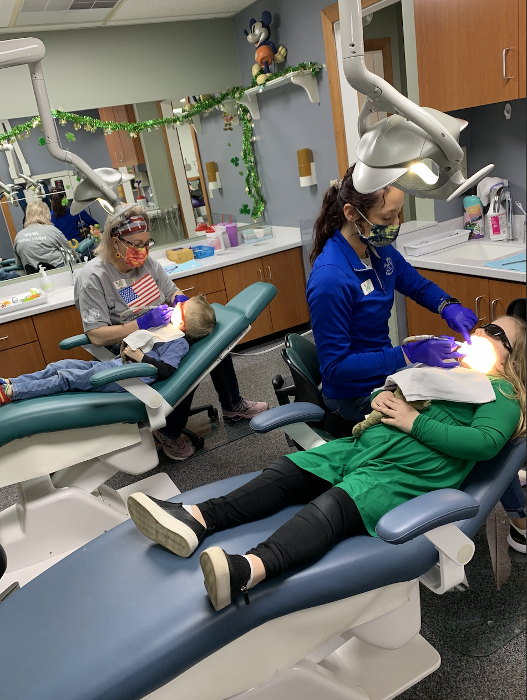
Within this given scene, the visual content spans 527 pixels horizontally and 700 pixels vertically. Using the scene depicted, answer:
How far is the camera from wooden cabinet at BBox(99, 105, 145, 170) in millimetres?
4375

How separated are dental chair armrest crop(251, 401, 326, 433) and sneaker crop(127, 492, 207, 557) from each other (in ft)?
1.19

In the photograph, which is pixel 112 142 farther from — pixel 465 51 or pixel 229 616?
pixel 229 616

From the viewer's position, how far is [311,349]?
221 centimetres

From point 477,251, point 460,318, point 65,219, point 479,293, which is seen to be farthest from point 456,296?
point 65,219

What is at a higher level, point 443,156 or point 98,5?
point 98,5

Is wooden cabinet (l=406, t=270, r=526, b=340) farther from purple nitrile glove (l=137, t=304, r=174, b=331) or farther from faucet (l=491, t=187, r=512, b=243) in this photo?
purple nitrile glove (l=137, t=304, r=174, b=331)

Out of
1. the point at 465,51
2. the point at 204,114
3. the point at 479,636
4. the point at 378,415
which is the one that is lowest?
the point at 479,636

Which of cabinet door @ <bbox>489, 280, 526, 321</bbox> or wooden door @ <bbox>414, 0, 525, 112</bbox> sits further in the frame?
cabinet door @ <bbox>489, 280, 526, 321</bbox>

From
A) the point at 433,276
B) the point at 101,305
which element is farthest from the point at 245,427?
the point at 433,276

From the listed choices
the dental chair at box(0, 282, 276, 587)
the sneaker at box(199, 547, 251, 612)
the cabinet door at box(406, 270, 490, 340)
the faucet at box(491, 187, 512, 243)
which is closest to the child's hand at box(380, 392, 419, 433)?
the sneaker at box(199, 547, 251, 612)

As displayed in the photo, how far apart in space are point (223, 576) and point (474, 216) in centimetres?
275

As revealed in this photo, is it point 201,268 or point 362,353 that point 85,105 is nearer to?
point 201,268

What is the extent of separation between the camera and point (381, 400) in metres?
1.70

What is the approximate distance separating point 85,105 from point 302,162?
1.69 m
